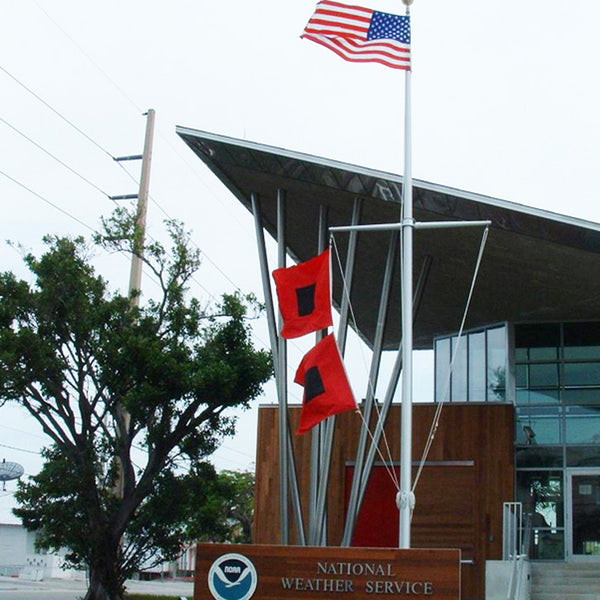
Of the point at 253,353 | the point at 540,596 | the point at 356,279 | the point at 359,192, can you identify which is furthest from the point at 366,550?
the point at 356,279

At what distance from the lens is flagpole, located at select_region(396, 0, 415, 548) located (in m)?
12.8

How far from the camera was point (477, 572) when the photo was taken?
21156mm

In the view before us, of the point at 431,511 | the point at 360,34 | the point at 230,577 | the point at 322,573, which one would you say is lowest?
the point at 230,577

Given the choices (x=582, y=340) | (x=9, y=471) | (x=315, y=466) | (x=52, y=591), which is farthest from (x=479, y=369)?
(x=9, y=471)

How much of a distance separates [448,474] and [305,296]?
28.5ft

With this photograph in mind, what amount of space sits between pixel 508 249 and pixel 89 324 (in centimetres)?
871

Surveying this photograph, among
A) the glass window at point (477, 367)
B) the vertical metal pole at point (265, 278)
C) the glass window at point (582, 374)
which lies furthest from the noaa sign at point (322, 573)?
the glass window at point (477, 367)

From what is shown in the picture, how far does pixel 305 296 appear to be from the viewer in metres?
15.0

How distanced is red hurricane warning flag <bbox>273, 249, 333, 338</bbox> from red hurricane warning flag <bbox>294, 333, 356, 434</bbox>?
0.53m

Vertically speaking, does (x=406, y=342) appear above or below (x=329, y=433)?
above

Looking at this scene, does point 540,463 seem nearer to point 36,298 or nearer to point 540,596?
point 540,596

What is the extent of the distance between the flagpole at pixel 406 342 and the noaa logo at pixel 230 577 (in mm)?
1946

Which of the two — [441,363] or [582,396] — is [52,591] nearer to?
[441,363]

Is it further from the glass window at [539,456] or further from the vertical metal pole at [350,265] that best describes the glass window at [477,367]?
the vertical metal pole at [350,265]
